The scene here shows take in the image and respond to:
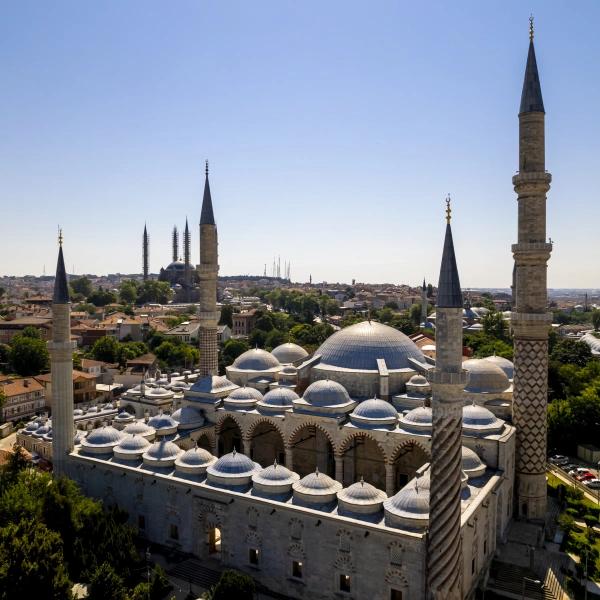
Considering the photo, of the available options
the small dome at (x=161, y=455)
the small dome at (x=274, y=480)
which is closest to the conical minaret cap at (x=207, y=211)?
the small dome at (x=161, y=455)

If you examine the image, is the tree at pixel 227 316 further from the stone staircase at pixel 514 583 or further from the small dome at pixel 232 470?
the stone staircase at pixel 514 583

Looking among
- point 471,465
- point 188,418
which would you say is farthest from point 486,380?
point 188,418

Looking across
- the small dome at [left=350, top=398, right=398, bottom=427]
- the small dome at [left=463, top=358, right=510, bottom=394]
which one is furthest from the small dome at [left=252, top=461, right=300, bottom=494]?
the small dome at [left=463, top=358, right=510, bottom=394]

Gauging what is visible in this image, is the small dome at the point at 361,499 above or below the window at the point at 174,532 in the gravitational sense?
above

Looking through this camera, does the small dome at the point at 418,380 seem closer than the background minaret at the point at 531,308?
No

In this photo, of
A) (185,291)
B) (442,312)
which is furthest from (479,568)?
(185,291)

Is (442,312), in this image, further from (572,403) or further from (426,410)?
(572,403)
